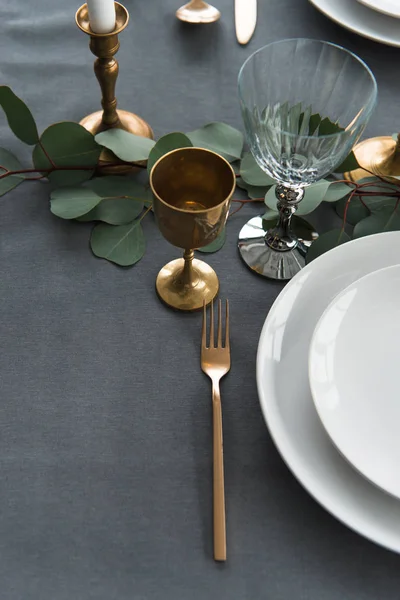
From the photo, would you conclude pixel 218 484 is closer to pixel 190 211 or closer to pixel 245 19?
pixel 190 211

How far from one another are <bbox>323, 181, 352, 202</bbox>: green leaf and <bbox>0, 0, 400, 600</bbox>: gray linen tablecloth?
89 mm

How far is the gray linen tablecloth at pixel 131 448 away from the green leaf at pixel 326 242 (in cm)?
5

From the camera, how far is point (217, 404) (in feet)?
1.76

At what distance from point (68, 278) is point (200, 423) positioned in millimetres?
203

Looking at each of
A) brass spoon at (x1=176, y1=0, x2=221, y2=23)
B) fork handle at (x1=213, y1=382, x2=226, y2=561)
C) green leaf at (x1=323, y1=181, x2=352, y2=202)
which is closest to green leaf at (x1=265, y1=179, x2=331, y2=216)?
green leaf at (x1=323, y1=181, x2=352, y2=202)

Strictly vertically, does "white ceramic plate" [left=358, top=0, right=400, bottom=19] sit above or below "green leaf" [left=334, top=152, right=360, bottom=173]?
above

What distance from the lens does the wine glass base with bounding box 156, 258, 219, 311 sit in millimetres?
608

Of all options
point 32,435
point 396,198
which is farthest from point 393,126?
point 32,435

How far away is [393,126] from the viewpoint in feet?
2.49

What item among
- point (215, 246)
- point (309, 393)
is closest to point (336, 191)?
point (215, 246)

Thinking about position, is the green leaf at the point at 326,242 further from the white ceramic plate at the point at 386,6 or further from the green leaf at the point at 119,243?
the white ceramic plate at the point at 386,6

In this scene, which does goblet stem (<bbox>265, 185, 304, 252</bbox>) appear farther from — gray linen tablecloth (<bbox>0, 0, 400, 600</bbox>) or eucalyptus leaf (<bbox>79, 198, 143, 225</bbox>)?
eucalyptus leaf (<bbox>79, 198, 143, 225</bbox>)

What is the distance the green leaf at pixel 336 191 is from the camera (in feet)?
2.16

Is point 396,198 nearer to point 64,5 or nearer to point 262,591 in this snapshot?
point 262,591
